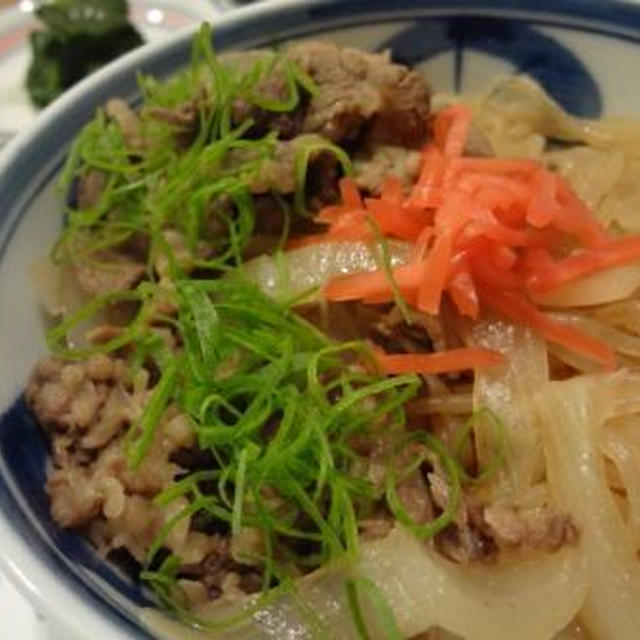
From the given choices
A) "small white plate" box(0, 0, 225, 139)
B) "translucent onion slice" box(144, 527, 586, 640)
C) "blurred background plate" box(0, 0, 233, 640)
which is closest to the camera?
"translucent onion slice" box(144, 527, 586, 640)

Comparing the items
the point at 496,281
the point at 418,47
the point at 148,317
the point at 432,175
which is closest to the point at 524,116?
the point at 418,47

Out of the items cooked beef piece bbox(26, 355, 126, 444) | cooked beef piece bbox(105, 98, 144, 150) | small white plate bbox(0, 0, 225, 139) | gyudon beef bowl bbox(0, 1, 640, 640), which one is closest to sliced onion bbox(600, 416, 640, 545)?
gyudon beef bowl bbox(0, 1, 640, 640)

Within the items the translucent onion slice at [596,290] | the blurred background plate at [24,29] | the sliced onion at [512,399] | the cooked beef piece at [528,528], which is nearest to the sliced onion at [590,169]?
the translucent onion slice at [596,290]

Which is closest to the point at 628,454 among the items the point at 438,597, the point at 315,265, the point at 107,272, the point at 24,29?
the point at 438,597

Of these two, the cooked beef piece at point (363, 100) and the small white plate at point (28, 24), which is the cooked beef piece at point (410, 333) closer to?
the cooked beef piece at point (363, 100)

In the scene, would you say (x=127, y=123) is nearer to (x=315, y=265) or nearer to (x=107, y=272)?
(x=107, y=272)

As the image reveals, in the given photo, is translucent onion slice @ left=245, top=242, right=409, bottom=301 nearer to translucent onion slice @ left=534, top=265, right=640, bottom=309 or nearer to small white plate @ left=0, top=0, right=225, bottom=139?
translucent onion slice @ left=534, top=265, right=640, bottom=309
